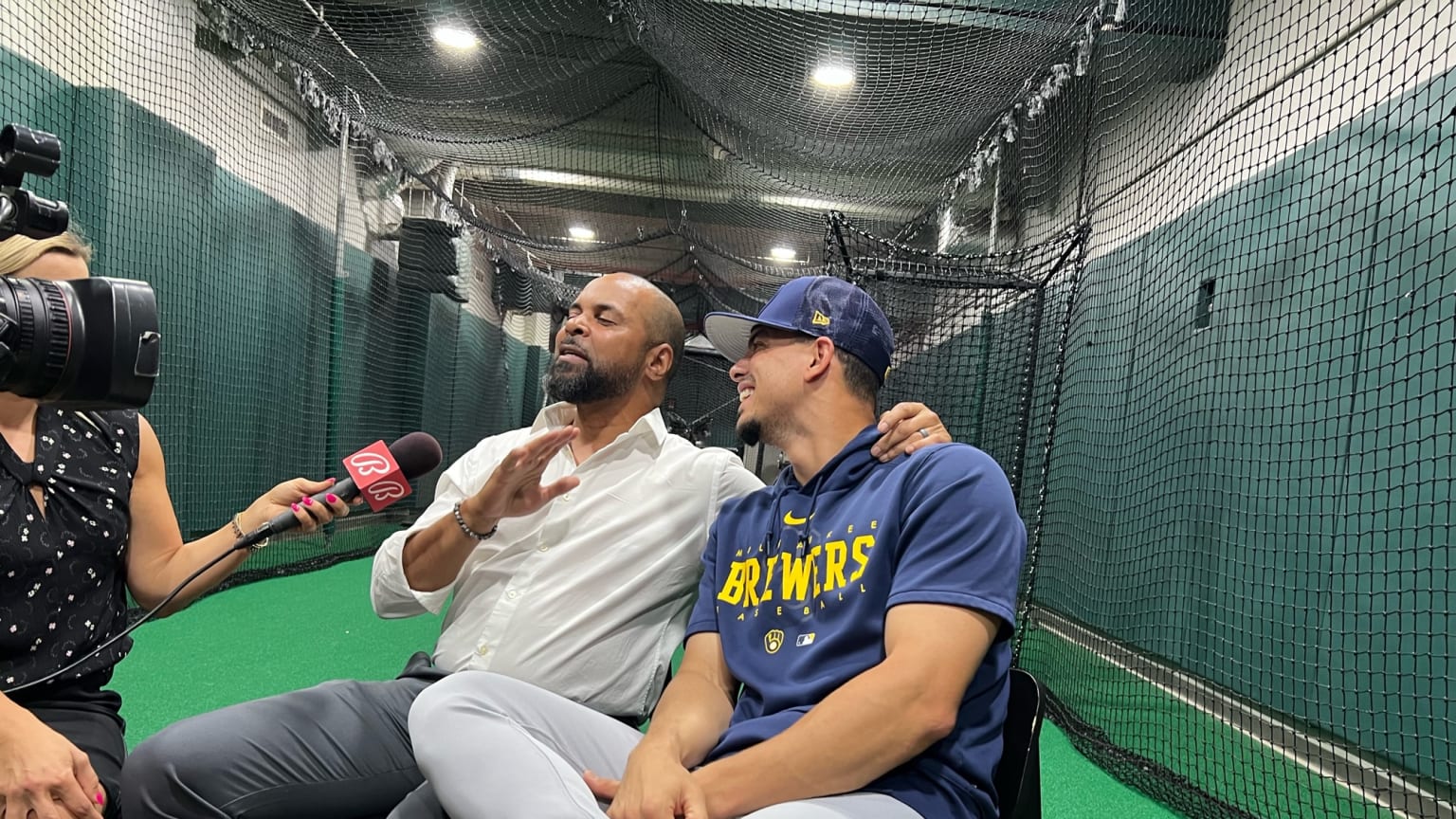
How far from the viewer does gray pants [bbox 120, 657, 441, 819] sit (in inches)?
49.2

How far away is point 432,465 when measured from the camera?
1563 mm

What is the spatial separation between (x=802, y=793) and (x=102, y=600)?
1.20 m

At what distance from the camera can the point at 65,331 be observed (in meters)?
0.78

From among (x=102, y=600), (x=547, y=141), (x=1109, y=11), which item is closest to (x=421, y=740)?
(x=102, y=600)

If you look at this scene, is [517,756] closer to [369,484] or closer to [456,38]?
[369,484]

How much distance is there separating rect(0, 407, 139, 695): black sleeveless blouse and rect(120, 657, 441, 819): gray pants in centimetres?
21

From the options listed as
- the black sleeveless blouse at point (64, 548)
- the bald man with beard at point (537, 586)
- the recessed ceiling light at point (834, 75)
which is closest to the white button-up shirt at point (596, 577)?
the bald man with beard at point (537, 586)

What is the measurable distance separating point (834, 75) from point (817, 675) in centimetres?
416

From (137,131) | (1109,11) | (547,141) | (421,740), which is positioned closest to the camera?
(421,740)

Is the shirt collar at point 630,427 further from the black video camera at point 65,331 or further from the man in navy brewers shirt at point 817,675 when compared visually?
the black video camera at point 65,331

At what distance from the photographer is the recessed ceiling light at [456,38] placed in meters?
4.71

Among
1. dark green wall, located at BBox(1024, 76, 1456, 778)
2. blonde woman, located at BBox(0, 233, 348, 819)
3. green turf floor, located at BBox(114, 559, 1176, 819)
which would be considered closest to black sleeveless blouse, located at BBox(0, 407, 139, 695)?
blonde woman, located at BBox(0, 233, 348, 819)

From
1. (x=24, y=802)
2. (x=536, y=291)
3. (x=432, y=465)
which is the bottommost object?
(x=24, y=802)

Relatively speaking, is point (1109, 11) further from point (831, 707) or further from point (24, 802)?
point (24, 802)
